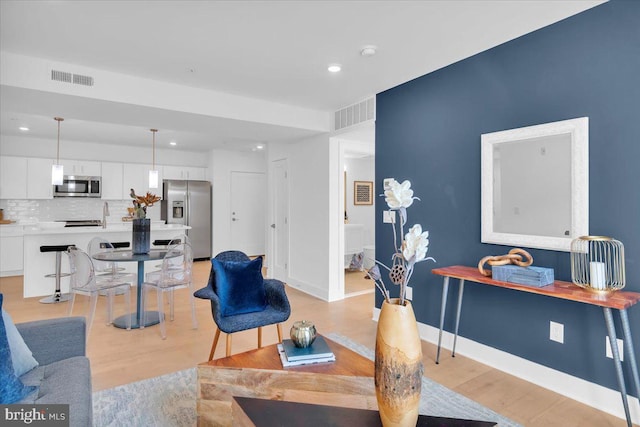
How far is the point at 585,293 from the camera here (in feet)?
6.98

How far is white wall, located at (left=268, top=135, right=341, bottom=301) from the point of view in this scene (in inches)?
191

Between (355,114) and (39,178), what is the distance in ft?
19.9

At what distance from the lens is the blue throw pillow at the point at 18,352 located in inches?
66.7

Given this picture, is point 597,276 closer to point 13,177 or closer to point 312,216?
point 312,216

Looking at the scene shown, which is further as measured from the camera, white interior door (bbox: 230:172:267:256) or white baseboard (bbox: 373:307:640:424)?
white interior door (bbox: 230:172:267:256)

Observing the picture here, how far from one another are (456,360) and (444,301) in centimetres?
52

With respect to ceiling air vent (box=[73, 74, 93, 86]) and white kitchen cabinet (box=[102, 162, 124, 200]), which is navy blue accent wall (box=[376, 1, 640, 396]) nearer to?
ceiling air vent (box=[73, 74, 93, 86])

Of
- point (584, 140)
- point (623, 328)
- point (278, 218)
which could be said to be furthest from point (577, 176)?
point (278, 218)

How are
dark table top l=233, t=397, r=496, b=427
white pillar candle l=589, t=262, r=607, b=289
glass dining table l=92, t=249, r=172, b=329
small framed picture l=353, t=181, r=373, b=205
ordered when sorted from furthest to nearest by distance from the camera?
small framed picture l=353, t=181, r=373, b=205 < glass dining table l=92, t=249, r=172, b=329 < white pillar candle l=589, t=262, r=607, b=289 < dark table top l=233, t=397, r=496, b=427

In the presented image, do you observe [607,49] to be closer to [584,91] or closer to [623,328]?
[584,91]

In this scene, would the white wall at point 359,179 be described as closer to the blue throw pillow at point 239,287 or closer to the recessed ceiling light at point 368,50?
the recessed ceiling light at point 368,50

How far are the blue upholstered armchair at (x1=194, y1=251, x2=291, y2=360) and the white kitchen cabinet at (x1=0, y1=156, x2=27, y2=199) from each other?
5.72 m

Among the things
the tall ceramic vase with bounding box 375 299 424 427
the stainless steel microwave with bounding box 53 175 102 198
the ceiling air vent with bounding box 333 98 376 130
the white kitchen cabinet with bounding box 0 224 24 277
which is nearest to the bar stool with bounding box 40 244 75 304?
the white kitchen cabinet with bounding box 0 224 24 277

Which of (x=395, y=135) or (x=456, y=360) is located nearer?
(x=456, y=360)
